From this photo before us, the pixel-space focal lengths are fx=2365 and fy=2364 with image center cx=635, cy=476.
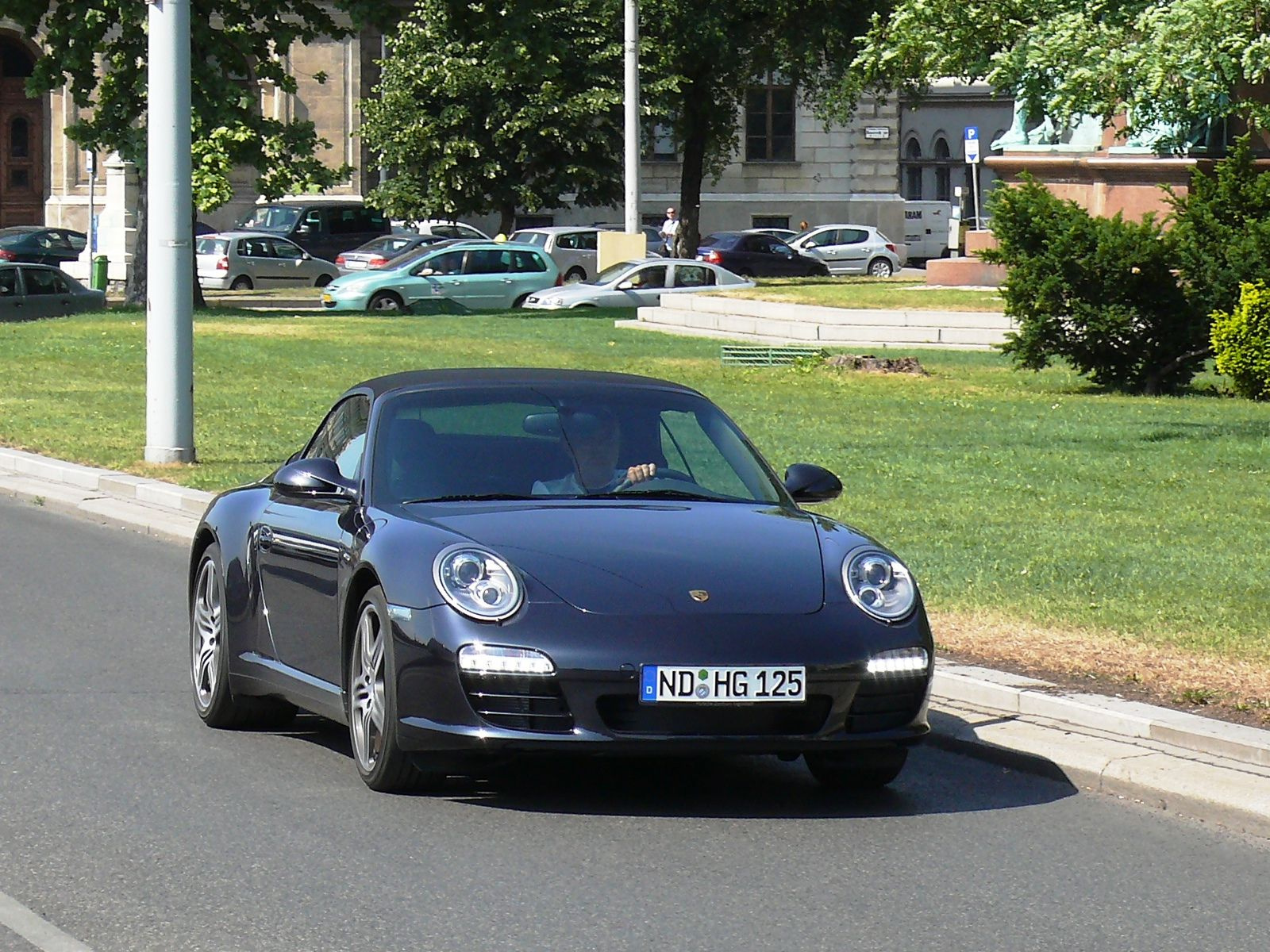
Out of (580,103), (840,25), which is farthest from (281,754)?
(580,103)

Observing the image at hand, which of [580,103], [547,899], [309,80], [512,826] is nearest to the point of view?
[547,899]

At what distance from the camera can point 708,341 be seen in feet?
106

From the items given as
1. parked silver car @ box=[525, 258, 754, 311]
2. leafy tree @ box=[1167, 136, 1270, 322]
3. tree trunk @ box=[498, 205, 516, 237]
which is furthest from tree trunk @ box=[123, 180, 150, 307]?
leafy tree @ box=[1167, 136, 1270, 322]

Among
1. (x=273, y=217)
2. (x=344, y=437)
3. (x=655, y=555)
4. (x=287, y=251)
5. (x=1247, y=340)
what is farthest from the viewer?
(x=273, y=217)

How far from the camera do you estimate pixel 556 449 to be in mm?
7926

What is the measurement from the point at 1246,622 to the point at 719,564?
12.3 feet

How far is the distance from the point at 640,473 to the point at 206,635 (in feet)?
6.15

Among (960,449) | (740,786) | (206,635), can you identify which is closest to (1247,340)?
(960,449)

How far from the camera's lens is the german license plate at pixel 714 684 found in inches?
266

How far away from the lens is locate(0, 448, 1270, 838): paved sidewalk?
23.7 feet

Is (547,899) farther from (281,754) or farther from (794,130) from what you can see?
(794,130)

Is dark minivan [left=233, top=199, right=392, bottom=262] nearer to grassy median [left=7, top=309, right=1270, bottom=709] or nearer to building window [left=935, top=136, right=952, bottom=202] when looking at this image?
grassy median [left=7, top=309, right=1270, bottom=709]

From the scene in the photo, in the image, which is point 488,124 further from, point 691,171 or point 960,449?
point 960,449

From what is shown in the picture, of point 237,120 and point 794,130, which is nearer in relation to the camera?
point 237,120
